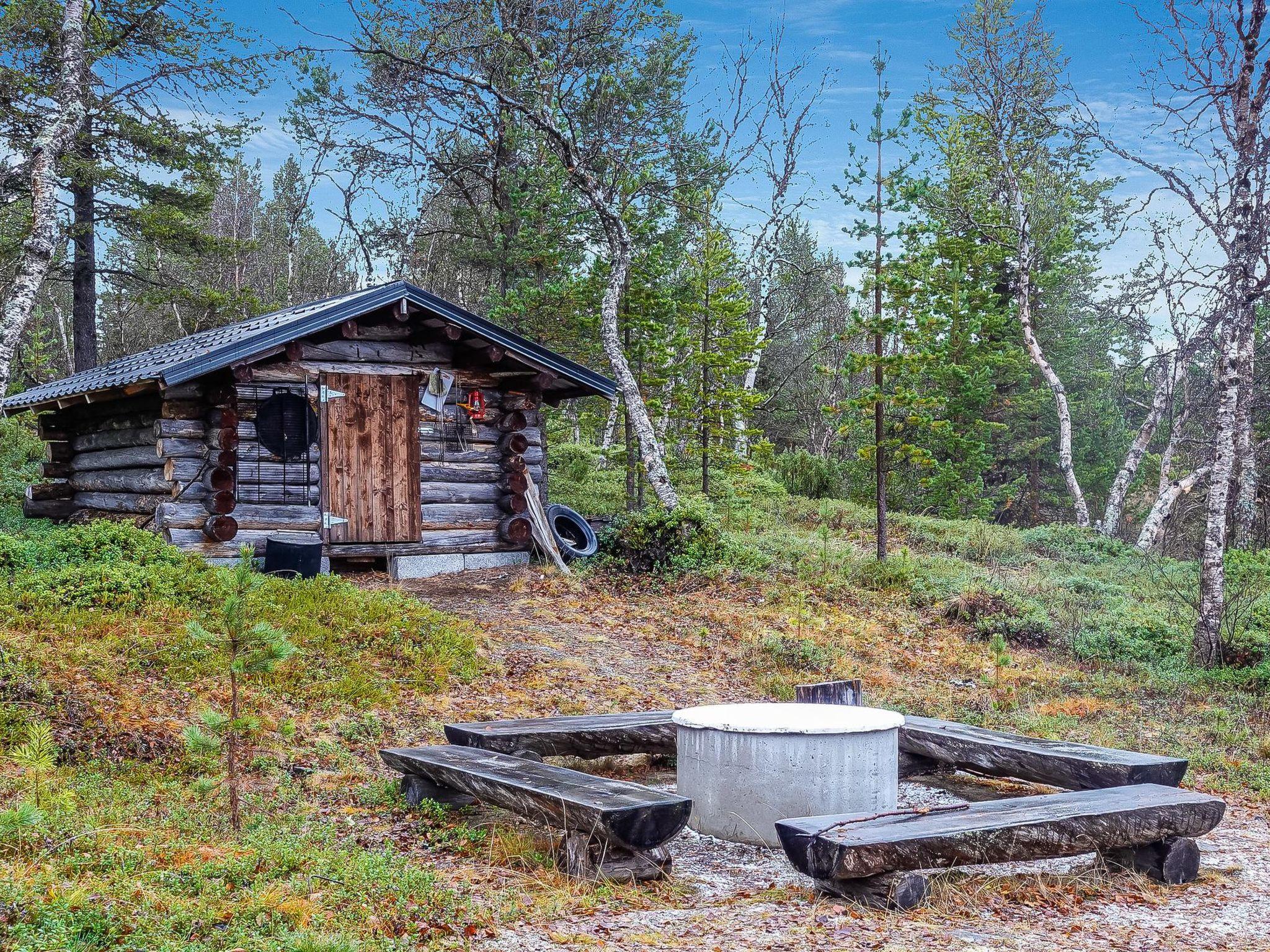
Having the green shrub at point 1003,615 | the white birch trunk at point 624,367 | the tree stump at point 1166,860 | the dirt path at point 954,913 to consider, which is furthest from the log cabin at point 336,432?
the tree stump at point 1166,860

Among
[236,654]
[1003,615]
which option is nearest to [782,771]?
[236,654]

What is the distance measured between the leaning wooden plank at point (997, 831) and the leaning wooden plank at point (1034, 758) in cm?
52

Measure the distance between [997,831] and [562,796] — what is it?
2.11 m

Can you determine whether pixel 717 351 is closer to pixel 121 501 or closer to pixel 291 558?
pixel 291 558

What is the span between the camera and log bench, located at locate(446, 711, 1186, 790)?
623cm

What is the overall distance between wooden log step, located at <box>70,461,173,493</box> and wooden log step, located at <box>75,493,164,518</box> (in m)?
0.06

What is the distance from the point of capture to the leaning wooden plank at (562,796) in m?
4.82

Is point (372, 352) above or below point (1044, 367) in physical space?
below

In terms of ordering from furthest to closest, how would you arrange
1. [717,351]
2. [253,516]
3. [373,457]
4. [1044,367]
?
[1044,367]
[717,351]
[373,457]
[253,516]

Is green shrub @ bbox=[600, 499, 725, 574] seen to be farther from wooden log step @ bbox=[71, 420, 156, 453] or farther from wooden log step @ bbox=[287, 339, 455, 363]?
wooden log step @ bbox=[71, 420, 156, 453]

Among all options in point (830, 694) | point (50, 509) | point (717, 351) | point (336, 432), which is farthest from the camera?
point (717, 351)

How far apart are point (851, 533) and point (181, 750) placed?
14.6 meters

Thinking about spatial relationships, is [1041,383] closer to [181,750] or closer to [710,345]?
[710,345]

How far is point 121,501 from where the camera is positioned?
1433 centimetres
